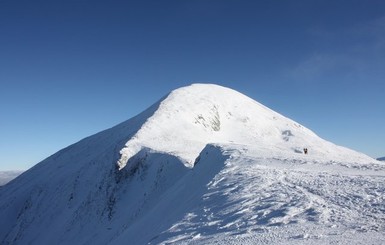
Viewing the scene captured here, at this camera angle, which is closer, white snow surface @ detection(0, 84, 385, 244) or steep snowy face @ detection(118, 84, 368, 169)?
white snow surface @ detection(0, 84, 385, 244)

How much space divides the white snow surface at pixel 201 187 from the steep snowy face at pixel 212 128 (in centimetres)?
27

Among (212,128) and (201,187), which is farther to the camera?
(212,128)

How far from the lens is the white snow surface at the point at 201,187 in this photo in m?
11.5

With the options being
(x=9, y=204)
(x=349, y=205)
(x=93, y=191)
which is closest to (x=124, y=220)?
(x=93, y=191)

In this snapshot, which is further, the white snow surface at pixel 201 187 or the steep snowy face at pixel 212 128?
the steep snowy face at pixel 212 128

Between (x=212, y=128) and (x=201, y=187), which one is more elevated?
(x=212, y=128)

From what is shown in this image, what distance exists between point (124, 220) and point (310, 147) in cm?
4102

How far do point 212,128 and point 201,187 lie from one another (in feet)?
123

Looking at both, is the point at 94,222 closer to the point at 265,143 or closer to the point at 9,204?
the point at 9,204

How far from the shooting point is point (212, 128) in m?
56.5

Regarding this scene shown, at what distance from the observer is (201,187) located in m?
19.2

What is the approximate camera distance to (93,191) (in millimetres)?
43906

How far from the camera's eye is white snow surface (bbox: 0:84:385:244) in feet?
37.9

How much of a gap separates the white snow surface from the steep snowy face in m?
0.27
